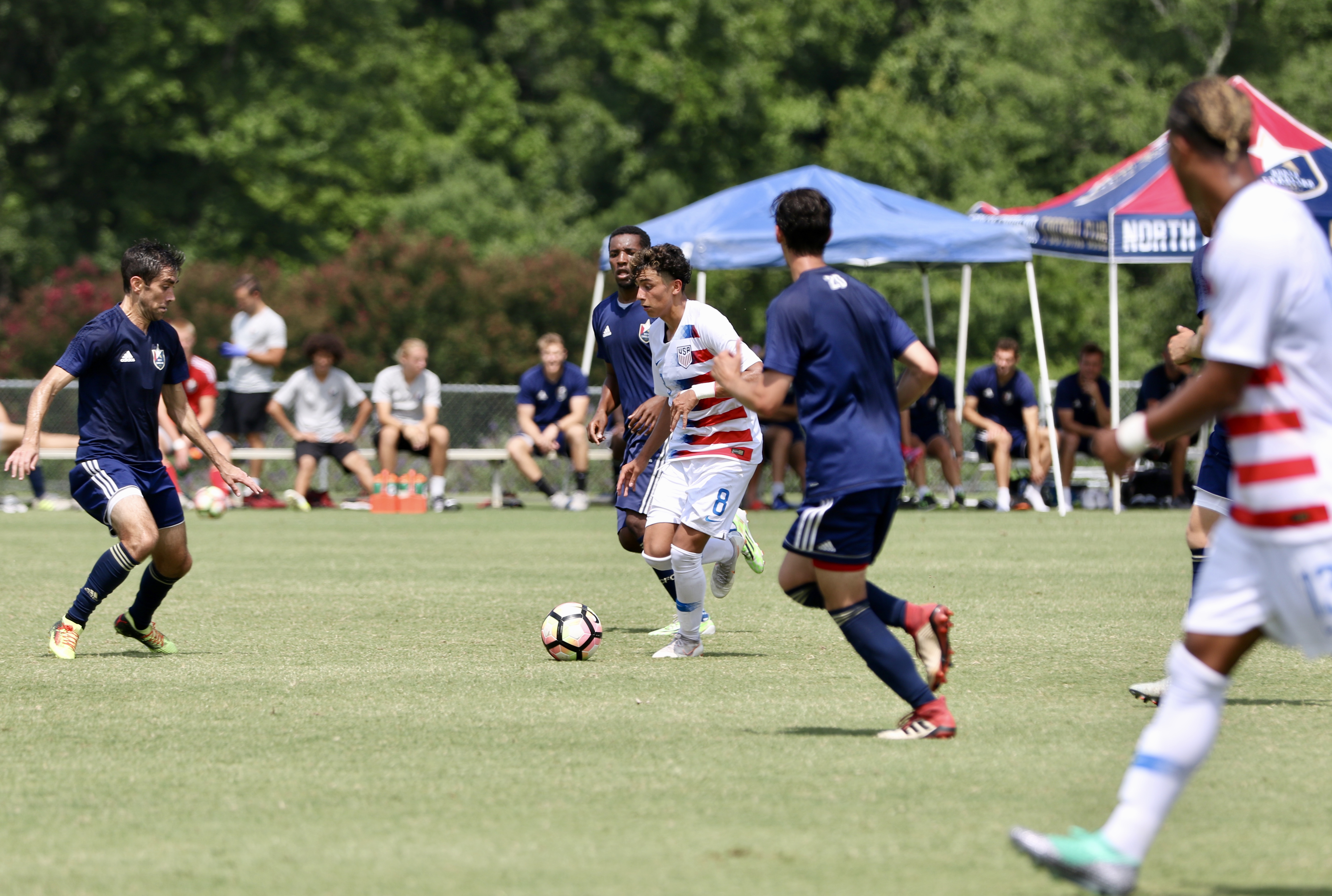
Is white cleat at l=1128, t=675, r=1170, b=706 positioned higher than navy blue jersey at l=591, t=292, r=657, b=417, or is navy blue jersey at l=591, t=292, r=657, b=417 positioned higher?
navy blue jersey at l=591, t=292, r=657, b=417

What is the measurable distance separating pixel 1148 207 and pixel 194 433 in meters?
13.8

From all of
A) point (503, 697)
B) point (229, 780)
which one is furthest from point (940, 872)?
point (503, 697)

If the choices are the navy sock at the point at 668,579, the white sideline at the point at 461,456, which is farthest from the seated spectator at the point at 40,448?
→ the navy sock at the point at 668,579

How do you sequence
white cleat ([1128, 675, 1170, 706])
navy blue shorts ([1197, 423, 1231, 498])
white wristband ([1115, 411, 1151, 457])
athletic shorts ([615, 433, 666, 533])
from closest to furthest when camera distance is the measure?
white wristband ([1115, 411, 1151, 457]), white cleat ([1128, 675, 1170, 706]), navy blue shorts ([1197, 423, 1231, 498]), athletic shorts ([615, 433, 666, 533])

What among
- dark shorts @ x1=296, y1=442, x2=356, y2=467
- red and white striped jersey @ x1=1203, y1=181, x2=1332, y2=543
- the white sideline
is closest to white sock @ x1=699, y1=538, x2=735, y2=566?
red and white striped jersey @ x1=1203, y1=181, x2=1332, y2=543

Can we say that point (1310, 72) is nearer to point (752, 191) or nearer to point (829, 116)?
point (829, 116)

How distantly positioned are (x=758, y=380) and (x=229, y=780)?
6.99 feet

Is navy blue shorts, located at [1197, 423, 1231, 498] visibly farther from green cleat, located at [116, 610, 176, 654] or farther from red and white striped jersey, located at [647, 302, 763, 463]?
green cleat, located at [116, 610, 176, 654]

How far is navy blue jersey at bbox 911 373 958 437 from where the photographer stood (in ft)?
63.0

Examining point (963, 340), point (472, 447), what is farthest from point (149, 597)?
point (472, 447)

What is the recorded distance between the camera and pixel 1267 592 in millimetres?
3910

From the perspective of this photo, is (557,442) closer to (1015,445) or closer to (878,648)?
(1015,445)

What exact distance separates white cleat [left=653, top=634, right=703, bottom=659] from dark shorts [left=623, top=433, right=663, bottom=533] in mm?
895

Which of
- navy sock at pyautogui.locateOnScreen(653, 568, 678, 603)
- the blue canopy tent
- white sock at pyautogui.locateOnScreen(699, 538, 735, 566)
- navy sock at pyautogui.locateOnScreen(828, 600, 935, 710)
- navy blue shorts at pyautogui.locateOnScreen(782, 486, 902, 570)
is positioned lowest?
navy sock at pyautogui.locateOnScreen(653, 568, 678, 603)
